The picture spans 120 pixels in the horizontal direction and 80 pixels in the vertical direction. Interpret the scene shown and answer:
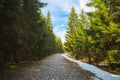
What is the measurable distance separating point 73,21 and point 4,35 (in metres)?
48.5

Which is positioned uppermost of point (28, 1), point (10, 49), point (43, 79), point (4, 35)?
point (28, 1)

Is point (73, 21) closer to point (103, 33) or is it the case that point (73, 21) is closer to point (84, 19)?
point (84, 19)

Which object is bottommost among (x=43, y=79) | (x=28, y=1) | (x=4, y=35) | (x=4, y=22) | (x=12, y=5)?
(x=43, y=79)

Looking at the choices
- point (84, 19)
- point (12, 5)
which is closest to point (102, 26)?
point (12, 5)

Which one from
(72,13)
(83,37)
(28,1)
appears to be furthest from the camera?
(72,13)

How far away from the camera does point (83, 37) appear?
38.6m

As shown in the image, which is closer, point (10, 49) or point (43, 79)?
point (43, 79)

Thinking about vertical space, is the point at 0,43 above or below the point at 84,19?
below

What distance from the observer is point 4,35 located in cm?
1783

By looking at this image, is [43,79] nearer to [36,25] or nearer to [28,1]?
[28,1]

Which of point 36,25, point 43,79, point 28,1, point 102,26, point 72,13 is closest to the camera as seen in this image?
point 43,79

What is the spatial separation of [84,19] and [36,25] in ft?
75.3

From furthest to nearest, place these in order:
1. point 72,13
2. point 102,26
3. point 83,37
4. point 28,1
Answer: point 72,13 < point 83,37 < point 28,1 < point 102,26

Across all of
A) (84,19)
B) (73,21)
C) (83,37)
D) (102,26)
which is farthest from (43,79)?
(73,21)
